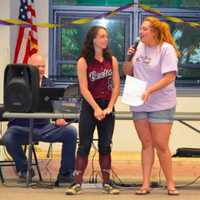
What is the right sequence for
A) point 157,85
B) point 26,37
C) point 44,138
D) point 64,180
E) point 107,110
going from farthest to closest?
point 26,37 < point 44,138 < point 64,180 < point 107,110 < point 157,85

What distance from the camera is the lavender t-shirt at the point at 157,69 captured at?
176 inches

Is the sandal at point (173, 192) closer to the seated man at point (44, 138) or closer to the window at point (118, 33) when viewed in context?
the seated man at point (44, 138)

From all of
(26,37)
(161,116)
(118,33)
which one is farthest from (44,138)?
(118,33)

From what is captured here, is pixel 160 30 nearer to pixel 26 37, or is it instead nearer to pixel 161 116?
pixel 161 116

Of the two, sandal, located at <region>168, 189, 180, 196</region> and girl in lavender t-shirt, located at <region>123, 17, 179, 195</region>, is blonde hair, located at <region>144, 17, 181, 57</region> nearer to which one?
girl in lavender t-shirt, located at <region>123, 17, 179, 195</region>

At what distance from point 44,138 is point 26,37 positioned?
2304 millimetres

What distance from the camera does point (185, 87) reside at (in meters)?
7.45

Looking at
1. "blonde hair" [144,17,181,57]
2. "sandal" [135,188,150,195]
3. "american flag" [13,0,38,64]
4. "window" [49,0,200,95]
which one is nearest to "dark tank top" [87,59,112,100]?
"blonde hair" [144,17,181,57]

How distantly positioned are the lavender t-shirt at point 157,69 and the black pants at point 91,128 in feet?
0.85

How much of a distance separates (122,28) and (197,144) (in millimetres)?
1820

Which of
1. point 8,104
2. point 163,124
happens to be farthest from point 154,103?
point 8,104

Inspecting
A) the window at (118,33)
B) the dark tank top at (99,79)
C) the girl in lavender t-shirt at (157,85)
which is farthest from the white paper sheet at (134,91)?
the window at (118,33)

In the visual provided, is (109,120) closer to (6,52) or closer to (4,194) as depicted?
(4,194)

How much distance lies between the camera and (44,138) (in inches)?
203
